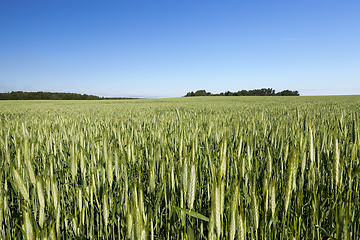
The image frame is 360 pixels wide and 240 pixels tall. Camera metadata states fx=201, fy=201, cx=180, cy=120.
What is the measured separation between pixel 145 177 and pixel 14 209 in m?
0.82

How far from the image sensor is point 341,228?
0.48 meters

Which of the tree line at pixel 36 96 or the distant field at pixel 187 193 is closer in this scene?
the distant field at pixel 187 193

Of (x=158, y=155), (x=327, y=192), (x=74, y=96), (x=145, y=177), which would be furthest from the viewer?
(x=74, y=96)

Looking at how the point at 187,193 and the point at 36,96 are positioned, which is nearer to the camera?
the point at 187,193

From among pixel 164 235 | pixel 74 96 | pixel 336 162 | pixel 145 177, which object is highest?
pixel 74 96

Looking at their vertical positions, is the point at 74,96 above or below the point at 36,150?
above

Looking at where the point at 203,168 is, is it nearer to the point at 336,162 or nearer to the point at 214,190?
the point at 336,162

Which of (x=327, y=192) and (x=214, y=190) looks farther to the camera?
(x=327, y=192)

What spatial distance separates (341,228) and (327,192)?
0.86 m

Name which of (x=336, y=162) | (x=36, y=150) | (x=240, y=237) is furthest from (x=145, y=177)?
(x=336, y=162)

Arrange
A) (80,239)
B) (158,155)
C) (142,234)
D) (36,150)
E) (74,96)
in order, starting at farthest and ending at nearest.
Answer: (74,96), (36,150), (158,155), (80,239), (142,234)

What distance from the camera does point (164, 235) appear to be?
1052mm

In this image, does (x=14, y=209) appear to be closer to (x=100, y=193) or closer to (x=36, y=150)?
(x=36, y=150)

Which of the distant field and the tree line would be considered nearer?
the distant field
